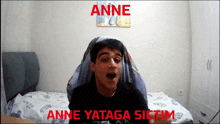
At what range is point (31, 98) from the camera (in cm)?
85

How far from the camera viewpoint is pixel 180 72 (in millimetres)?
1191

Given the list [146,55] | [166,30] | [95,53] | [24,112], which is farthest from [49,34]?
[166,30]

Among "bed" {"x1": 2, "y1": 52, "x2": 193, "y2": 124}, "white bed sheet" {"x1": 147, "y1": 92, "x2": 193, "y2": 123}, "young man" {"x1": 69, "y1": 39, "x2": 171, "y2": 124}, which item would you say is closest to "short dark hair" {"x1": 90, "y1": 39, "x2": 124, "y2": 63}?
"young man" {"x1": 69, "y1": 39, "x2": 171, "y2": 124}

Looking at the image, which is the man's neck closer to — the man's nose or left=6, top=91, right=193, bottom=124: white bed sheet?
the man's nose

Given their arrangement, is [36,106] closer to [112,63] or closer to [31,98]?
[31,98]

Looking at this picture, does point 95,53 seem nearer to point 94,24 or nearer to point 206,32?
point 94,24

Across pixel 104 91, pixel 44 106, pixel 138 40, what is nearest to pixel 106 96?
pixel 104 91

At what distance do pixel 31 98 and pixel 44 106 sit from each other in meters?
0.12

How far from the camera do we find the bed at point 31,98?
0.65 metres

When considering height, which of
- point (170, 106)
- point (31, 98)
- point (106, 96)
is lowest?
point (170, 106)

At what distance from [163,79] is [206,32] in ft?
1.95

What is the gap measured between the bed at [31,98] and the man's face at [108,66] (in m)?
0.43

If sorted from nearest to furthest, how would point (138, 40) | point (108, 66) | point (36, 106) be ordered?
point (108, 66)
point (36, 106)
point (138, 40)

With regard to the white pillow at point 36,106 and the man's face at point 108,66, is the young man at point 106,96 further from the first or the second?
the white pillow at point 36,106
